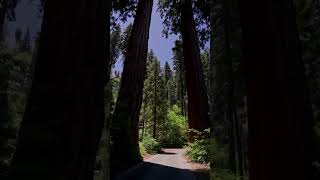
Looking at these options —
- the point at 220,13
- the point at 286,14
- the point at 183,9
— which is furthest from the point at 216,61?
the point at 183,9

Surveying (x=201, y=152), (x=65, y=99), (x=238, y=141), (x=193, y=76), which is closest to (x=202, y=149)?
(x=201, y=152)

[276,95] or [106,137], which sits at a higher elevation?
[276,95]

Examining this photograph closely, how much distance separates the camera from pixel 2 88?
2793 mm

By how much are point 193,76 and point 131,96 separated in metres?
6.10

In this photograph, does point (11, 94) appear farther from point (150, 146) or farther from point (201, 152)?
point (150, 146)

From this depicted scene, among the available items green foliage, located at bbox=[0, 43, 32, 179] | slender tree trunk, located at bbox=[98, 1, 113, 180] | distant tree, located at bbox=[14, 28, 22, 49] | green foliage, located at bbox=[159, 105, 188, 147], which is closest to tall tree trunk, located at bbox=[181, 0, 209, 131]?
slender tree trunk, located at bbox=[98, 1, 113, 180]

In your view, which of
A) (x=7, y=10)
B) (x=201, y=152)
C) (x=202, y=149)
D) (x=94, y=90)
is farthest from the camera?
(x=201, y=152)

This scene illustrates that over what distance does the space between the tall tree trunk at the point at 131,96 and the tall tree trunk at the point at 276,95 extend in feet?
47.7

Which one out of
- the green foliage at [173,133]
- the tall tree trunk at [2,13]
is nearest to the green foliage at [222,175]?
the tall tree trunk at [2,13]

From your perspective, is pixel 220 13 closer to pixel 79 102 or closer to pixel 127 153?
pixel 79 102

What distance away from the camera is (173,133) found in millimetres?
54688

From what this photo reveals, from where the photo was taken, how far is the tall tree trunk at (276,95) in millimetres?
2695

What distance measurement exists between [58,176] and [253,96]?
1570 mm

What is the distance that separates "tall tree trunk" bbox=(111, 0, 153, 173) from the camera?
59.0 ft
